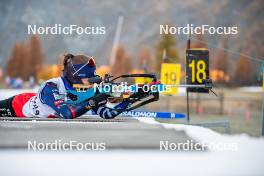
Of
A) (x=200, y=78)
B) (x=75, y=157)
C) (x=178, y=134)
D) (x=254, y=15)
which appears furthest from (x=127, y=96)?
(x=254, y=15)

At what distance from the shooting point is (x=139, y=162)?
15.1 ft

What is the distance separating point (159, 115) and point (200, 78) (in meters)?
1.64

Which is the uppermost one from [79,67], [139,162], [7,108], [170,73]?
[170,73]

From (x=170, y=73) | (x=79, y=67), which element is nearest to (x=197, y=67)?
(x=170, y=73)

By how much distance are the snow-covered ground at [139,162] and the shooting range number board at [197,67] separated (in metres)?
1.46

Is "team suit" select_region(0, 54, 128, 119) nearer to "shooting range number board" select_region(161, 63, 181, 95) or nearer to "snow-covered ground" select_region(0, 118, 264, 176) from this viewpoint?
"snow-covered ground" select_region(0, 118, 264, 176)

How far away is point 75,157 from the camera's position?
484cm

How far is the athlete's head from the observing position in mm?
5281

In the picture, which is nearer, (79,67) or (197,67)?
(79,67)

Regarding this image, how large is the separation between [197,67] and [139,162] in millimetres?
2536

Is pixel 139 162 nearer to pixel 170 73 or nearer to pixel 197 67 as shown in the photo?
pixel 197 67

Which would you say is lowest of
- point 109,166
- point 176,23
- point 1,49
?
point 109,166

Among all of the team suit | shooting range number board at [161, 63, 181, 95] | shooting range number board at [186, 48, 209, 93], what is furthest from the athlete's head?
shooting range number board at [161, 63, 181, 95]

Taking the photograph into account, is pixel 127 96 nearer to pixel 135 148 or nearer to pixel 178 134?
pixel 135 148
